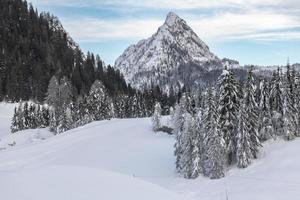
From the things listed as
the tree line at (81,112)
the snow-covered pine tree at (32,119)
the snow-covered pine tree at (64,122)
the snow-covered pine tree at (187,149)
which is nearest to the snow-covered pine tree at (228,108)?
the snow-covered pine tree at (187,149)

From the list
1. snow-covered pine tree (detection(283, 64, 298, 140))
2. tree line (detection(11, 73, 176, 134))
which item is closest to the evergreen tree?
snow-covered pine tree (detection(283, 64, 298, 140))

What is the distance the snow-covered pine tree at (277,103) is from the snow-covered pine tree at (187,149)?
11.5 meters

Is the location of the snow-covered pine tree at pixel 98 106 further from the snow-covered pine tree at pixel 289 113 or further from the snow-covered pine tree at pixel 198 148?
the snow-covered pine tree at pixel 289 113

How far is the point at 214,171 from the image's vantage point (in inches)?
1959

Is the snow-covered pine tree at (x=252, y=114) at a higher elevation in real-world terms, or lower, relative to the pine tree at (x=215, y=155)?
higher

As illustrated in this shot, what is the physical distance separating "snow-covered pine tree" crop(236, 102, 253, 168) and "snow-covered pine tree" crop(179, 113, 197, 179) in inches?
218

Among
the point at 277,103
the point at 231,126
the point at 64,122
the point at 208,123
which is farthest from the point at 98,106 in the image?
the point at 231,126

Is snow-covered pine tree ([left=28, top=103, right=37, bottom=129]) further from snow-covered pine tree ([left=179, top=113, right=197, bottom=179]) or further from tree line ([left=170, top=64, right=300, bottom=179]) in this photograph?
snow-covered pine tree ([left=179, top=113, right=197, bottom=179])

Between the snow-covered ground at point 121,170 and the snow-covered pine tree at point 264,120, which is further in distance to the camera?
the snow-covered pine tree at point 264,120

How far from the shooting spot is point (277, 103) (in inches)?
2299

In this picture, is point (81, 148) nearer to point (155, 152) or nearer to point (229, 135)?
point (155, 152)

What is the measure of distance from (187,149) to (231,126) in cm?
603

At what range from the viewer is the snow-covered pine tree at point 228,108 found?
174ft

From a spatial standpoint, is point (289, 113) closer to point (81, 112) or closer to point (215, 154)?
point (215, 154)
